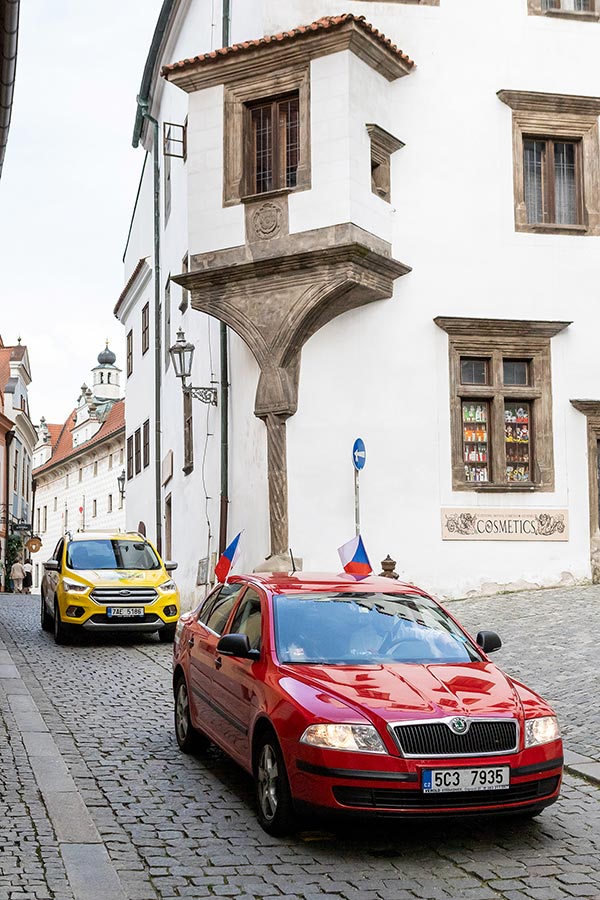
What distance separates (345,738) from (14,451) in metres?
59.2

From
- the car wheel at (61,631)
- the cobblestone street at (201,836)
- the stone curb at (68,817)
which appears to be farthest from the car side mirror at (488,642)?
the car wheel at (61,631)

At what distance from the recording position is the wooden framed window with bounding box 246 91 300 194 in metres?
19.8

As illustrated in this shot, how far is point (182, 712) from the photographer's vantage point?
31.1ft

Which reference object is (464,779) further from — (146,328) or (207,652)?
(146,328)

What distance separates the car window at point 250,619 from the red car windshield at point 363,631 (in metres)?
0.17

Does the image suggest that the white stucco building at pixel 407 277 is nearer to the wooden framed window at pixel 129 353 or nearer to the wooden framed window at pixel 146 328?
the wooden framed window at pixel 146 328

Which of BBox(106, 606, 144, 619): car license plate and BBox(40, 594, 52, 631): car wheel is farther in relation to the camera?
BBox(40, 594, 52, 631): car wheel

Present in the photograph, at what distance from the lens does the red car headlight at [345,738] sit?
638cm

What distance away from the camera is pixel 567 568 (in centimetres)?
2036

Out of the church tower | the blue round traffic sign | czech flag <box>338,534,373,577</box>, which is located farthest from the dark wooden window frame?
the church tower

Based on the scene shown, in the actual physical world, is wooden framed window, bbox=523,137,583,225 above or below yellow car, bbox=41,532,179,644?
above

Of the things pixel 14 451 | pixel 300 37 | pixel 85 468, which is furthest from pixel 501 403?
pixel 85 468

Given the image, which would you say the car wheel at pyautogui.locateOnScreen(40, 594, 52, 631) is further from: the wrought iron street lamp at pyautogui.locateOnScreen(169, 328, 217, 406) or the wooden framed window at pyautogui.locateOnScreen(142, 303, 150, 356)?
the wooden framed window at pyautogui.locateOnScreen(142, 303, 150, 356)

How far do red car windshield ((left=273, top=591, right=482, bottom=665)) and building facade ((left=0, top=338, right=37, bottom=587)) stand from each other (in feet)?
164
